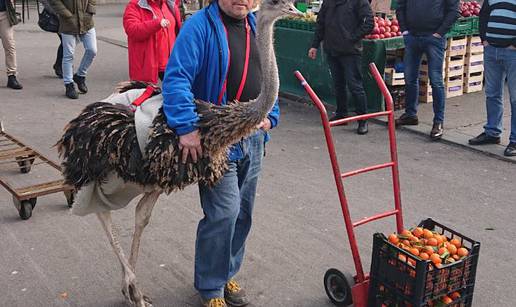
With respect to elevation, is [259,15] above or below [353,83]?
above

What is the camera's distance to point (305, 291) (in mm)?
4242

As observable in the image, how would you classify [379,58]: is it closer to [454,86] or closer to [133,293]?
[454,86]

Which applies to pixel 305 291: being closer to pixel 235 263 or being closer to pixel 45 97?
pixel 235 263

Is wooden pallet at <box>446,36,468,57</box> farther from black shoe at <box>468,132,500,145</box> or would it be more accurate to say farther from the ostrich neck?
the ostrich neck

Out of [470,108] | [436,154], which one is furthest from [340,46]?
[470,108]

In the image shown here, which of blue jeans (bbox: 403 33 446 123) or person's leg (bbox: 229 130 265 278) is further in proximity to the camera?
→ blue jeans (bbox: 403 33 446 123)

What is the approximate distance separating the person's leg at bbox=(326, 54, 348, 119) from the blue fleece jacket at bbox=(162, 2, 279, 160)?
4.56 metres

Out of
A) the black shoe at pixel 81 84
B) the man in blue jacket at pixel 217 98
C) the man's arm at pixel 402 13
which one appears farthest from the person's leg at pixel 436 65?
the black shoe at pixel 81 84

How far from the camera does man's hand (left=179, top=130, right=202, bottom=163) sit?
3.35 metres

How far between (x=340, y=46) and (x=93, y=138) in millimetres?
4674

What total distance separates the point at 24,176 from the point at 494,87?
4.88 m

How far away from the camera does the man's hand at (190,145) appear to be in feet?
11.0

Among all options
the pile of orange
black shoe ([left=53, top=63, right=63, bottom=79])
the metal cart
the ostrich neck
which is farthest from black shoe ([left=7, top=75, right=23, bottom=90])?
the pile of orange

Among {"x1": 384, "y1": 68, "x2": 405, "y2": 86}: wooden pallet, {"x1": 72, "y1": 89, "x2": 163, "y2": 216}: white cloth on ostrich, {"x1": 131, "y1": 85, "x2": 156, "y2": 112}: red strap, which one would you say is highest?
{"x1": 131, "y1": 85, "x2": 156, "y2": 112}: red strap
